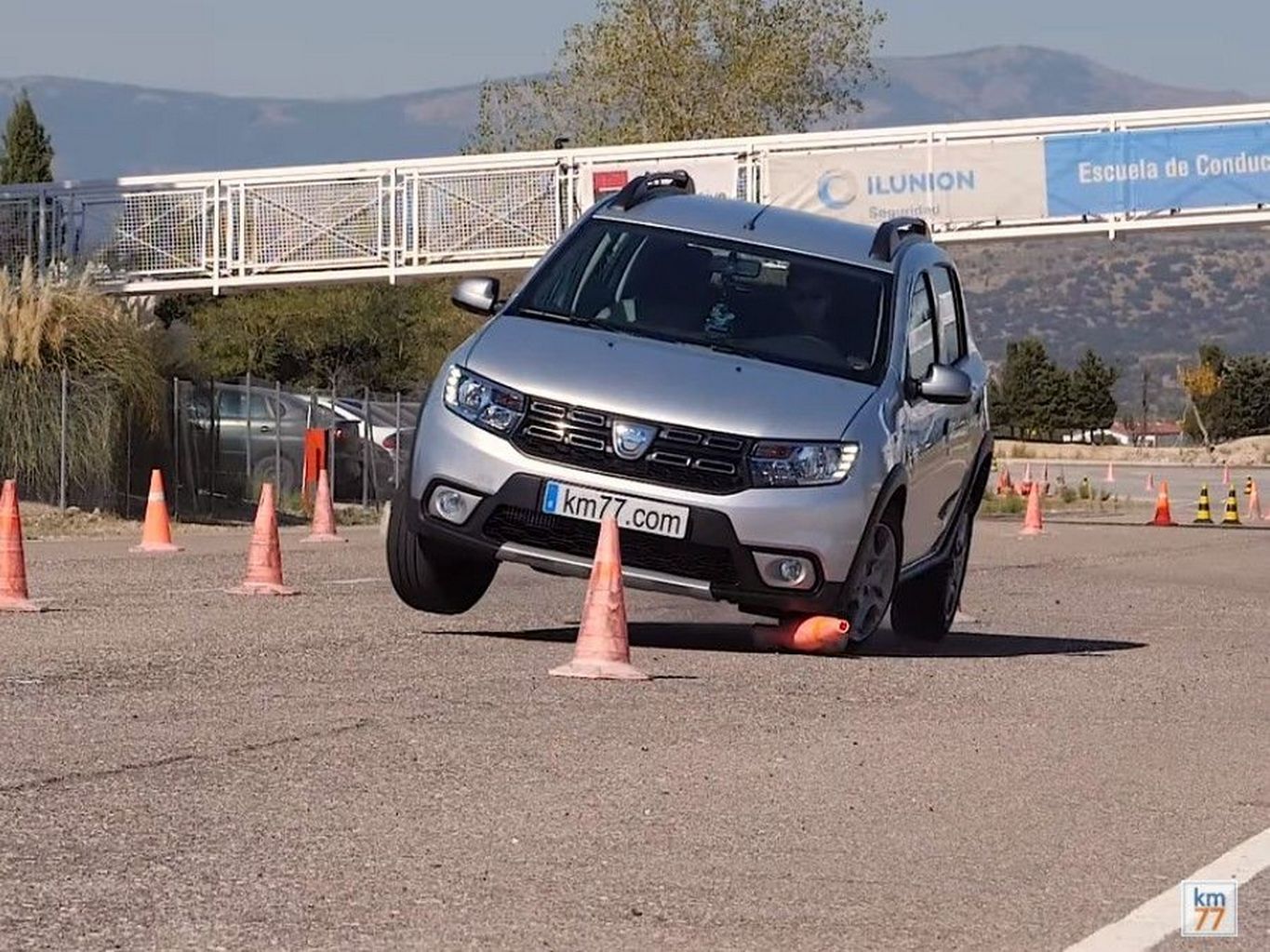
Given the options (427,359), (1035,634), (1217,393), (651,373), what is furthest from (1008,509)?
(1217,393)

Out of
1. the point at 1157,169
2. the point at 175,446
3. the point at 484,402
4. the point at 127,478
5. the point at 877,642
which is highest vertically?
the point at 1157,169

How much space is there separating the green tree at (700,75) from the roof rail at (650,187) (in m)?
50.4

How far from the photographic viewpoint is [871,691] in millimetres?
11375

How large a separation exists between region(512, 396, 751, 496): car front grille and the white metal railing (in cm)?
3083

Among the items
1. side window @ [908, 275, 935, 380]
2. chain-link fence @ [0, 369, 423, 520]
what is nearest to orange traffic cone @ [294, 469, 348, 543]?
chain-link fence @ [0, 369, 423, 520]

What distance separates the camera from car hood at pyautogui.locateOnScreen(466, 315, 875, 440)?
1173cm

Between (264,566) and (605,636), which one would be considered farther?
(264,566)

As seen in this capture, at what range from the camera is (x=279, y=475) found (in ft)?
111

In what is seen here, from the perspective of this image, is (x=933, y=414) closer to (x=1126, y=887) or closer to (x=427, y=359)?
(x=1126, y=887)

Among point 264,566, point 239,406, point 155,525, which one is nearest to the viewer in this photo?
point 264,566

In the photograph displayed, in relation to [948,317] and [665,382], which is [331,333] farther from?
[665,382]

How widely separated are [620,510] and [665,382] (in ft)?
1.93

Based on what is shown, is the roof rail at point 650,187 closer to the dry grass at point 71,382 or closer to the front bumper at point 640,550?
the front bumper at point 640,550

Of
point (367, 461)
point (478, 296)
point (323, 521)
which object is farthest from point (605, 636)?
point (367, 461)
